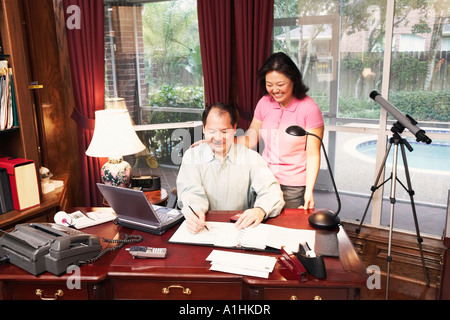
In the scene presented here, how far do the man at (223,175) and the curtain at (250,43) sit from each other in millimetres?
1268

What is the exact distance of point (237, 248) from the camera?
1.62 meters

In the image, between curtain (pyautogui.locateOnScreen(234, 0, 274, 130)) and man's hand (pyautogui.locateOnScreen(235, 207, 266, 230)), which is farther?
curtain (pyautogui.locateOnScreen(234, 0, 274, 130))

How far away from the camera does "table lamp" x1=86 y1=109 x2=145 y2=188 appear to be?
2734mm

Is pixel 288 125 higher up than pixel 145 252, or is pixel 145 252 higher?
pixel 288 125

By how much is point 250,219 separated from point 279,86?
947mm

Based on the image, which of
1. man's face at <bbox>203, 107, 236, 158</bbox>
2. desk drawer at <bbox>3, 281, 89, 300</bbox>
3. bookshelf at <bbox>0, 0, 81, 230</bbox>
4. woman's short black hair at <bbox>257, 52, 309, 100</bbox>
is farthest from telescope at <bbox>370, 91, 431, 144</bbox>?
bookshelf at <bbox>0, 0, 81, 230</bbox>

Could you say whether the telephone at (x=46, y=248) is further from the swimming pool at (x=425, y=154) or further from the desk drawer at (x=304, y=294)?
the swimming pool at (x=425, y=154)

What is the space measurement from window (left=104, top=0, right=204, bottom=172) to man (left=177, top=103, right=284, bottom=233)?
1.65 m

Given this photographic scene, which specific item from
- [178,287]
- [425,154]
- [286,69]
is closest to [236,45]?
[286,69]

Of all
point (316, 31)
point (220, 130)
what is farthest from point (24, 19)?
point (316, 31)

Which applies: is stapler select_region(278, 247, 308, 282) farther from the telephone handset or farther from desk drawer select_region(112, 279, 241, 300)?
the telephone handset

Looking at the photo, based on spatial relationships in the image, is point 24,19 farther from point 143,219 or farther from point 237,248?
point 237,248

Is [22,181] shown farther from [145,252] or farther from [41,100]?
[145,252]

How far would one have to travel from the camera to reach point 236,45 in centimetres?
329
